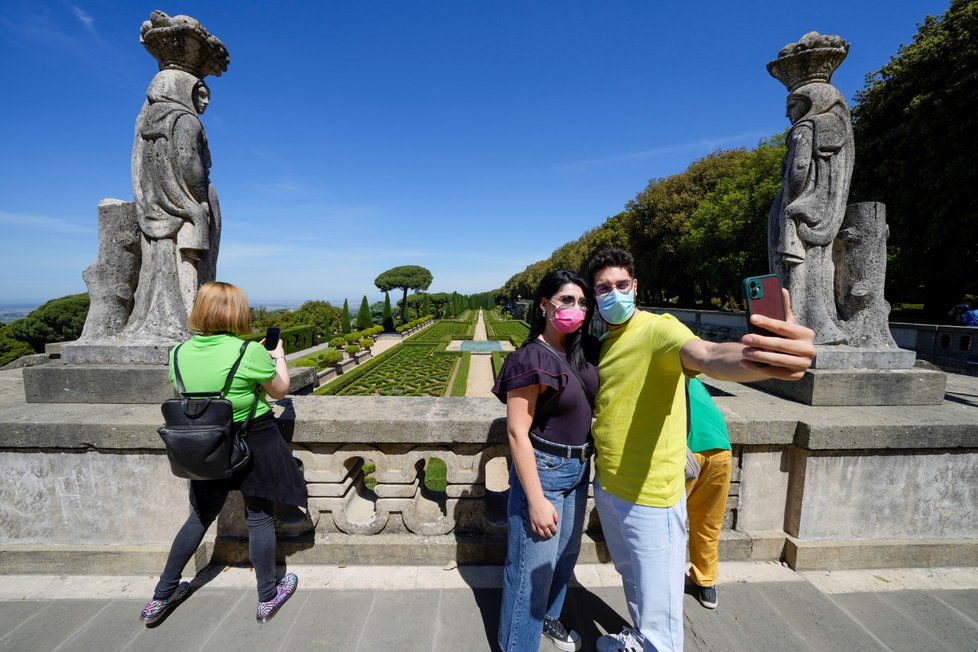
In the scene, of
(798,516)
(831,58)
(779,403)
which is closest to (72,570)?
(798,516)

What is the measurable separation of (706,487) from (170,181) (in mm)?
4260

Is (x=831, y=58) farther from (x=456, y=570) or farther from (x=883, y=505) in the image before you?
(x=456, y=570)

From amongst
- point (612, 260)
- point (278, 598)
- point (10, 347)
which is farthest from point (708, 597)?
point (10, 347)

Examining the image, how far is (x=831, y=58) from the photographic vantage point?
330 centimetres

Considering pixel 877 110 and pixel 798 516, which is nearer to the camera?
pixel 798 516

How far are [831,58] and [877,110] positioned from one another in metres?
16.6

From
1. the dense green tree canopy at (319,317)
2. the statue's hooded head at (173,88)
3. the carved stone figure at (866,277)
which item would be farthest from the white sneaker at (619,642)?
the dense green tree canopy at (319,317)

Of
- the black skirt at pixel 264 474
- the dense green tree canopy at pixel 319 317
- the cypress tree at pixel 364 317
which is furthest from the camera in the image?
the cypress tree at pixel 364 317

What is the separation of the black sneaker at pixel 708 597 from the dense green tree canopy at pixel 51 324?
29.7 metres

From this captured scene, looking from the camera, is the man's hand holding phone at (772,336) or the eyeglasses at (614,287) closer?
the man's hand holding phone at (772,336)

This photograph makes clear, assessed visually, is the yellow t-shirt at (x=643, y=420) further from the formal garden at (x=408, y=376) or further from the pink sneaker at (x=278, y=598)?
the formal garden at (x=408, y=376)

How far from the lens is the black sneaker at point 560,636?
224 cm

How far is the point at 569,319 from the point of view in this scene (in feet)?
6.43

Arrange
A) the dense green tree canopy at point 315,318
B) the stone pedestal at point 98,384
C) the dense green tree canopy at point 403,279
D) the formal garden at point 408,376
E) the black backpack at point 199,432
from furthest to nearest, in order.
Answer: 1. the dense green tree canopy at point 403,279
2. the dense green tree canopy at point 315,318
3. the formal garden at point 408,376
4. the stone pedestal at point 98,384
5. the black backpack at point 199,432
